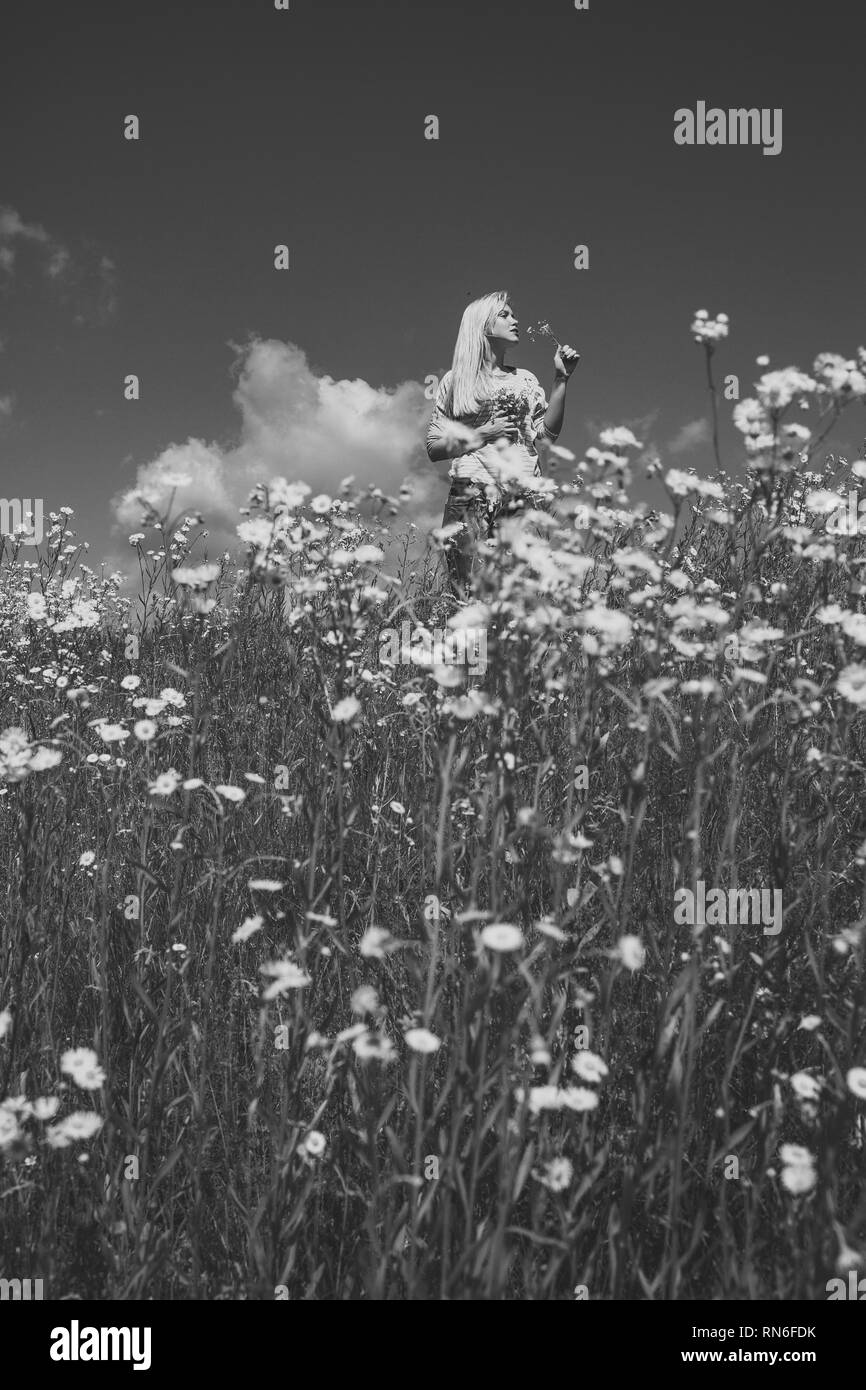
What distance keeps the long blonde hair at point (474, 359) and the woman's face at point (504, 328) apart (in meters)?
0.03

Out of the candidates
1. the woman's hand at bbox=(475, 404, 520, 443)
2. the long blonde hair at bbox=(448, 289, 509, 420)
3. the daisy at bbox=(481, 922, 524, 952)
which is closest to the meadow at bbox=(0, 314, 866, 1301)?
the daisy at bbox=(481, 922, 524, 952)

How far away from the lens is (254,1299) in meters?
1.72

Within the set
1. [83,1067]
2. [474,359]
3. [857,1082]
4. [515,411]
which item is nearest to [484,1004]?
[857,1082]

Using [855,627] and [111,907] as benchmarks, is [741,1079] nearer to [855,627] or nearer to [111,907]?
[855,627]

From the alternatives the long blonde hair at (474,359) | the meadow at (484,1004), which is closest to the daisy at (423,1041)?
the meadow at (484,1004)

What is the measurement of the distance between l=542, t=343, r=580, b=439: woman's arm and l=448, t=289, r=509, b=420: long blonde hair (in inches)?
20.7

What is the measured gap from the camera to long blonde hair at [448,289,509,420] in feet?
21.3

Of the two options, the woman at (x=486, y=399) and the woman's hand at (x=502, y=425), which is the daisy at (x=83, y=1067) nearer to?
the woman at (x=486, y=399)

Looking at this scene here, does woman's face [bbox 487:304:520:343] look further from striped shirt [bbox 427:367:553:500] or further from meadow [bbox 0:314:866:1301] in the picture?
meadow [bbox 0:314:866:1301]

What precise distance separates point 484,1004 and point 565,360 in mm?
5276

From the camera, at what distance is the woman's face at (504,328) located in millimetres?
6594

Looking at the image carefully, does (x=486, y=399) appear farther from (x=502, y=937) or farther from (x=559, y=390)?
(x=502, y=937)
